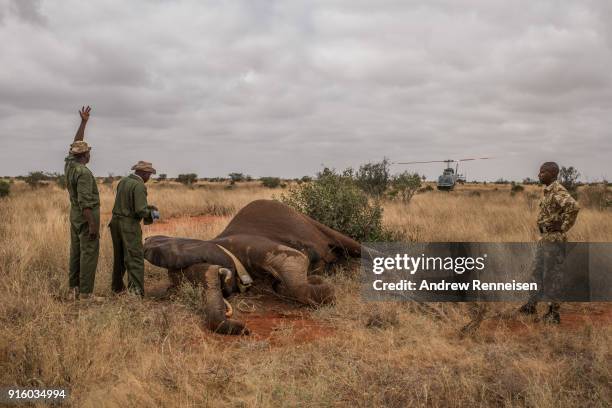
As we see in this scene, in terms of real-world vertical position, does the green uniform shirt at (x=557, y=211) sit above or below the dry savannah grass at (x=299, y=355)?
above

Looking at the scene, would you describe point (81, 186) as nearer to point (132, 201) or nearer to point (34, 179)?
point (132, 201)

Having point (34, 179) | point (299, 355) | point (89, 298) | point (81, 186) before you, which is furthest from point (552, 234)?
point (34, 179)

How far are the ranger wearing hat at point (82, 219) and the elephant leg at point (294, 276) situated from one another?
7.36 ft

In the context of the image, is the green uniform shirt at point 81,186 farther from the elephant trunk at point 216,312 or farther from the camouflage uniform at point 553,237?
the camouflage uniform at point 553,237

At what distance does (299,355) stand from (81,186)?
12.0 feet

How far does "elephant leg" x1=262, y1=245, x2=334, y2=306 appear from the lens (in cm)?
589

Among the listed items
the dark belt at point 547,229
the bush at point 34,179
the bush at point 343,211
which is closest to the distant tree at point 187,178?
the bush at point 34,179

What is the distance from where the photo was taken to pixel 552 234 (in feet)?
19.9

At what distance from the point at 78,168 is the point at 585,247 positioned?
8.67 metres

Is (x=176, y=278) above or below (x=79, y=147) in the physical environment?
below

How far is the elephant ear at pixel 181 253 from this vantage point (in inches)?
236

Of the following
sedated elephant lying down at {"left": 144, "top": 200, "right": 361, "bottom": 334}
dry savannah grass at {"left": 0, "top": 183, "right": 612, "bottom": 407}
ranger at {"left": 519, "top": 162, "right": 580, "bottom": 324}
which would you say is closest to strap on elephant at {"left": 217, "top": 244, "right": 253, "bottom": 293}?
sedated elephant lying down at {"left": 144, "top": 200, "right": 361, "bottom": 334}

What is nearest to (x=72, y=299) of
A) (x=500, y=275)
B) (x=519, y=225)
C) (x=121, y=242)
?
(x=121, y=242)

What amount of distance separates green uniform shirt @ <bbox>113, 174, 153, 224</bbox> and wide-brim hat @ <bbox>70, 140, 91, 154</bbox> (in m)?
0.67
